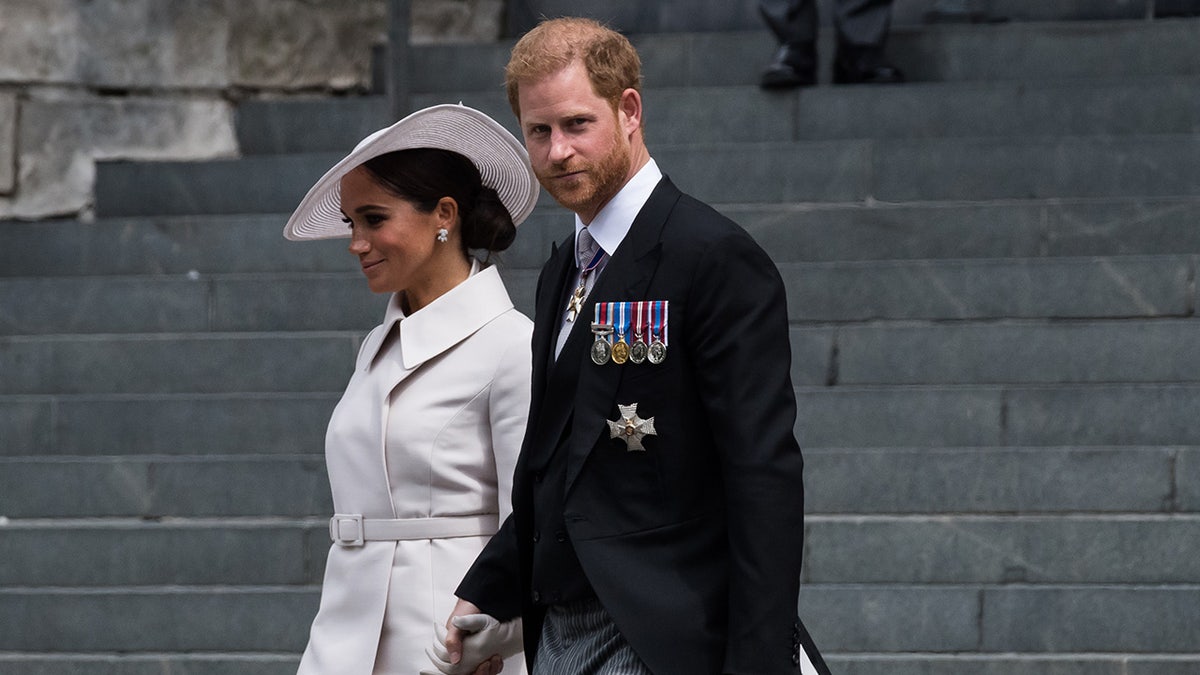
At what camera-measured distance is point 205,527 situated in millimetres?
5715

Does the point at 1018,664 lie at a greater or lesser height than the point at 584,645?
lesser

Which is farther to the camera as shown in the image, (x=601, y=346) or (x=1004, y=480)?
(x=1004, y=480)

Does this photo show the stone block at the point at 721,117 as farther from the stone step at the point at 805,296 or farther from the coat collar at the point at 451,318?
the coat collar at the point at 451,318

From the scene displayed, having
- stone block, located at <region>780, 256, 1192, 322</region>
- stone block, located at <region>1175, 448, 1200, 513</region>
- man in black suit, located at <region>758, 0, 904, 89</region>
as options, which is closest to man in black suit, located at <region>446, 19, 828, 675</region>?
stone block, located at <region>1175, 448, 1200, 513</region>

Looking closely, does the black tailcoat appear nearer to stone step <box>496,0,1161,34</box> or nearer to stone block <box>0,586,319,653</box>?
stone block <box>0,586,319,653</box>

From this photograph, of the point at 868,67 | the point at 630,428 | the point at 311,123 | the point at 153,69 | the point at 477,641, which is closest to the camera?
the point at 630,428

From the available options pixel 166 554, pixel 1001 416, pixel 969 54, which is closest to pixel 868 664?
pixel 1001 416

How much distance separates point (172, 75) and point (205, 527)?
3.38m

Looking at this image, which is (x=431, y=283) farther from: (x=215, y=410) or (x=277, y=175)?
(x=277, y=175)

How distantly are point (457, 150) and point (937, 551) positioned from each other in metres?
2.64

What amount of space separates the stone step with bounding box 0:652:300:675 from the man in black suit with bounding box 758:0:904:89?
3467mm

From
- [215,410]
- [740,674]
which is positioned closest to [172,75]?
[215,410]

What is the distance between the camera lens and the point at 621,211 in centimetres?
261

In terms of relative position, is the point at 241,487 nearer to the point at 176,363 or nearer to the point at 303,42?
the point at 176,363
